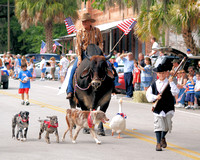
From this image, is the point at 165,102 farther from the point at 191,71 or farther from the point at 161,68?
the point at 191,71

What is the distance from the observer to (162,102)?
9.39 metres

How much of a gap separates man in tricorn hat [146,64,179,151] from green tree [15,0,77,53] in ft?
113

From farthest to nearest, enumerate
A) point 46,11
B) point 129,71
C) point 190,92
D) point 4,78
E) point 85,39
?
point 46,11 < point 4,78 < point 129,71 < point 190,92 < point 85,39

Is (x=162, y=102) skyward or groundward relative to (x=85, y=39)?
groundward

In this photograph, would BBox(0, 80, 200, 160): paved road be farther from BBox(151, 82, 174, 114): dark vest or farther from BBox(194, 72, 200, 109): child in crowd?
BBox(194, 72, 200, 109): child in crowd

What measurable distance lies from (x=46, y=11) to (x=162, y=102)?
35082 millimetres

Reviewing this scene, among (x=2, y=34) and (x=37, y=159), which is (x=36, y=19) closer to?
(x=2, y=34)

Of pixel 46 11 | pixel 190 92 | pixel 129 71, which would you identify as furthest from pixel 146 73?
pixel 46 11

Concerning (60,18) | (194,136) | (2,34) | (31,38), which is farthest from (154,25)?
(2,34)

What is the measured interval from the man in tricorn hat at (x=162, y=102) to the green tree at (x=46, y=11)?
3447 cm

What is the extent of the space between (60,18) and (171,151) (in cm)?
3604

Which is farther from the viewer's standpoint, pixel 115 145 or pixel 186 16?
pixel 186 16

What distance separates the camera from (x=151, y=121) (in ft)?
46.0

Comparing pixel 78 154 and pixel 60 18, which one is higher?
pixel 60 18
